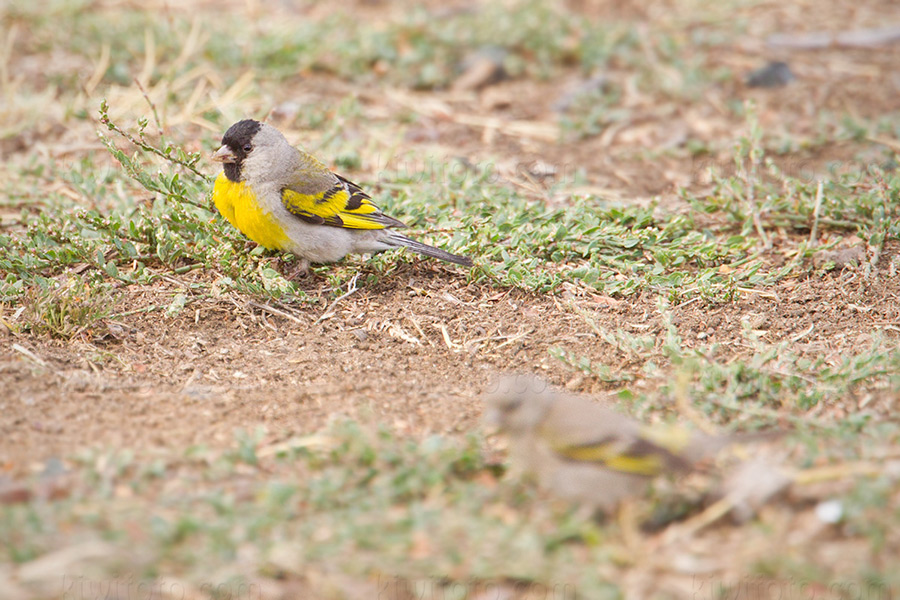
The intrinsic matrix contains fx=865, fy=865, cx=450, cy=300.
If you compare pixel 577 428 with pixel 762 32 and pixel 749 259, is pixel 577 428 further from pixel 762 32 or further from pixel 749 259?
pixel 762 32

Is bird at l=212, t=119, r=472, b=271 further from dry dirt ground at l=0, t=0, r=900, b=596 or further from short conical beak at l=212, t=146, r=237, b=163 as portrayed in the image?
dry dirt ground at l=0, t=0, r=900, b=596

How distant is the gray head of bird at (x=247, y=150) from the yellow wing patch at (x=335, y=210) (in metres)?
0.24

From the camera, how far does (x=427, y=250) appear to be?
4.92 m

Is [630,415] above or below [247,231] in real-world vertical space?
below

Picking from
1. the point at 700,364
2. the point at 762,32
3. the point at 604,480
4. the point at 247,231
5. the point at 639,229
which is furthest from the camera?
the point at 762,32

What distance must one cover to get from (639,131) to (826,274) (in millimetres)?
2461

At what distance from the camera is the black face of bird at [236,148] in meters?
5.04

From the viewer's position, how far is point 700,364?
392cm

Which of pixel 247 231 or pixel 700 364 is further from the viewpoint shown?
pixel 247 231

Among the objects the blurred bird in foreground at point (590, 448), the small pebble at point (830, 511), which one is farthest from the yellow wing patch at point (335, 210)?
the small pebble at point (830, 511)

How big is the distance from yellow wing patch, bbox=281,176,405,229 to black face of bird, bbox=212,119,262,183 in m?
0.31

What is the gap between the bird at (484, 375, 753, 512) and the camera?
295 cm

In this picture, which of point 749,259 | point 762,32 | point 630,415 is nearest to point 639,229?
point 749,259

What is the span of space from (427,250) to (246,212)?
105cm
